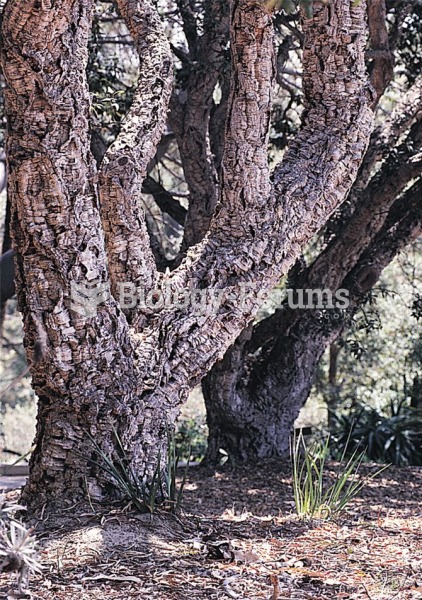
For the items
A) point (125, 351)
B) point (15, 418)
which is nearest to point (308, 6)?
point (125, 351)

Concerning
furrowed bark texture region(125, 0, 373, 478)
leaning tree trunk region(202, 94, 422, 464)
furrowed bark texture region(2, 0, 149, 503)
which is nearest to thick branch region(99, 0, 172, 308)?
furrowed bark texture region(125, 0, 373, 478)

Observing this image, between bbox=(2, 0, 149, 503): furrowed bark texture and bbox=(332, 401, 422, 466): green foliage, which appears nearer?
bbox=(2, 0, 149, 503): furrowed bark texture

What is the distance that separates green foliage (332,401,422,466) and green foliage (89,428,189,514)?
498 cm

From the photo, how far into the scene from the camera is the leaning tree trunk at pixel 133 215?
144 inches

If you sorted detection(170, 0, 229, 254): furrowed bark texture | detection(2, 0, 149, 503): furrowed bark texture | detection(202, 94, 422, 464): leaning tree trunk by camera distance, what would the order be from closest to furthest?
detection(2, 0, 149, 503): furrowed bark texture
detection(170, 0, 229, 254): furrowed bark texture
detection(202, 94, 422, 464): leaning tree trunk

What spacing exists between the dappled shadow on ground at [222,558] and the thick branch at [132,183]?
4.16ft

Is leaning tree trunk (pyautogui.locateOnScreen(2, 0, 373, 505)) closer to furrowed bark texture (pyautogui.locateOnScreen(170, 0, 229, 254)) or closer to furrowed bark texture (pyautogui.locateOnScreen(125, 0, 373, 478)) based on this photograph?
furrowed bark texture (pyautogui.locateOnScreen(125, 0, 373, 478))

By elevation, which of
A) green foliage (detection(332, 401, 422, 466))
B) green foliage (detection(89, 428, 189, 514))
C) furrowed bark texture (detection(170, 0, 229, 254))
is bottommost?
green foliage (detection(332, 401, 422, 466))

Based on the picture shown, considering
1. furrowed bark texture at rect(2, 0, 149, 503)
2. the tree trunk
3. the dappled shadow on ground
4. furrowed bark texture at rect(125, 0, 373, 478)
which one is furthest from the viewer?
the tree trunk

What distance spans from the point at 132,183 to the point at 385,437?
19.2ft

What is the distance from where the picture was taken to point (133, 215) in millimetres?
4395

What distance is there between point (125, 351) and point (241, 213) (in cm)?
100

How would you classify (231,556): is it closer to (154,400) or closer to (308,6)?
(154,400)

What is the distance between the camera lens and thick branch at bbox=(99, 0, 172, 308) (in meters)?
4.34
